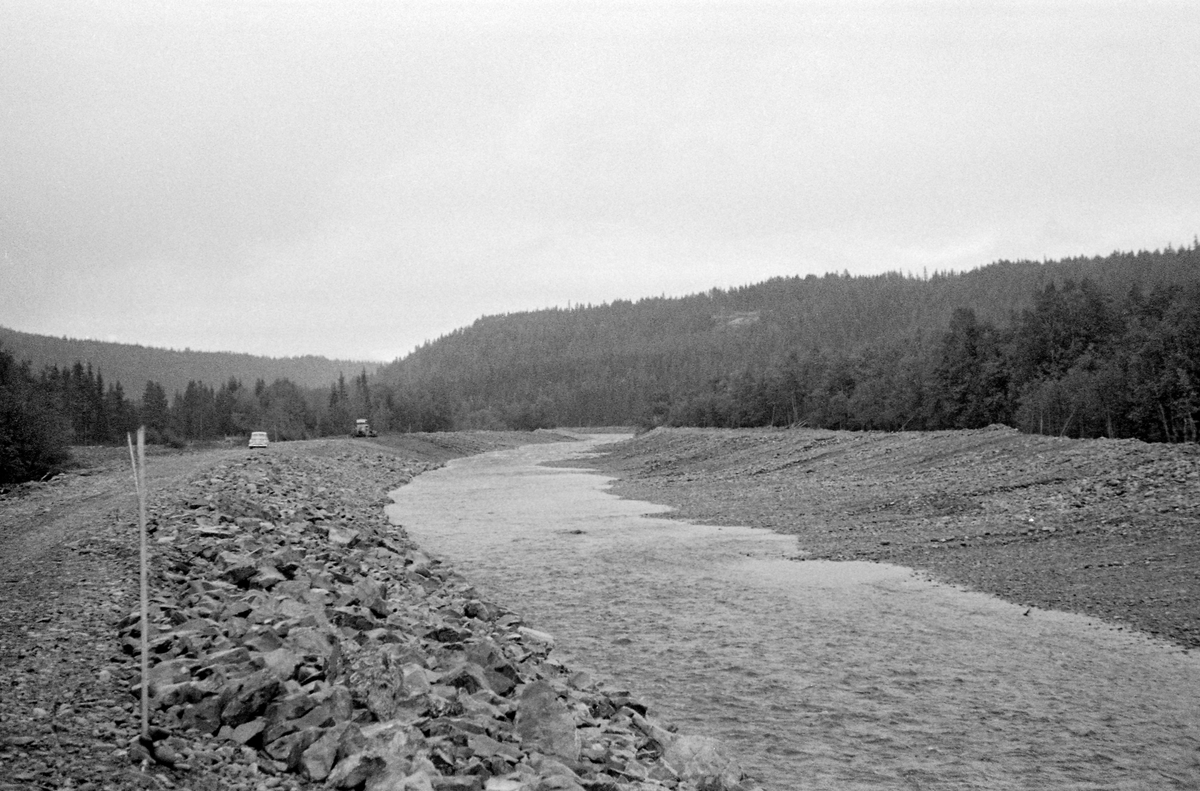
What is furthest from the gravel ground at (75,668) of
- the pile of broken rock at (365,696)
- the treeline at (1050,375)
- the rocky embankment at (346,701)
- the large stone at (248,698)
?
the treeline at (1050,375)

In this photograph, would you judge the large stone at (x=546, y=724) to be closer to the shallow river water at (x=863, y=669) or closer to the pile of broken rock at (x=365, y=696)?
the pile of broken rock at (x=365, y=696)

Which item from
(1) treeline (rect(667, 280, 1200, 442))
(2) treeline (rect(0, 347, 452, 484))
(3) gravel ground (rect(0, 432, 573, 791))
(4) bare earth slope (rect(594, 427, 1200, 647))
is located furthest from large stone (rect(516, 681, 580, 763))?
(2) treeline (rect(0, 347, 452, 484))

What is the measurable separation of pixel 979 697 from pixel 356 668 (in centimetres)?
706

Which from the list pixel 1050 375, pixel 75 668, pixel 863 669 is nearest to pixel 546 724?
pixel 75 668

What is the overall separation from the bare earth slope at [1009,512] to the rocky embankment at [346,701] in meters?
9.08

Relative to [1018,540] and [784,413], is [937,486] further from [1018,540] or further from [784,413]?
[784,413]

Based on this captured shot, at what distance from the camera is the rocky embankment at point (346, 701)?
6215 millimetres

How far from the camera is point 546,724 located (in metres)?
7.61

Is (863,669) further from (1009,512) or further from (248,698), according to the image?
(1009,512)

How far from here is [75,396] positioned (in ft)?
315

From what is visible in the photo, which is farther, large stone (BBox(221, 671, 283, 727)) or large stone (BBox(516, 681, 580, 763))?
large stone (BBox(516, 681, 580, 763))

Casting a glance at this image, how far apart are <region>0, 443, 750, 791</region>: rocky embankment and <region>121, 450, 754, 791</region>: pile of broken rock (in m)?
0.02

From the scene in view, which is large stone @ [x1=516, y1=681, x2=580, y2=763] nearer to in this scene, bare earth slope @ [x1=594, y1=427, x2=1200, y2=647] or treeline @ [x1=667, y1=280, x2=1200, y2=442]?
bare earth slope @ [x1=594, y1=427, x2=1200, y2=647]

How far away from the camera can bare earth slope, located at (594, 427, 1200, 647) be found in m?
15.1
